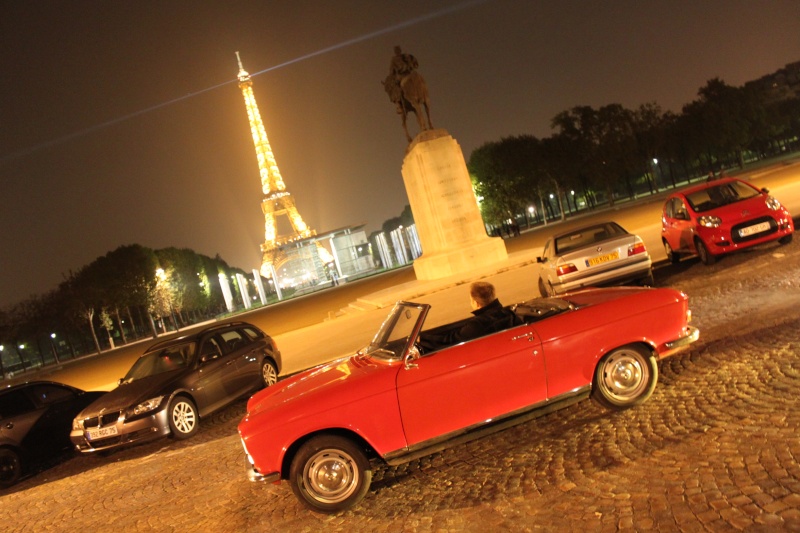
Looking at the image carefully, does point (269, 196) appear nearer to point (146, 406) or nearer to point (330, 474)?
point (146, 406)

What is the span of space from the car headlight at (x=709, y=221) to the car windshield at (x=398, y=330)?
8.08 metres

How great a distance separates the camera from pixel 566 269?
410 inches

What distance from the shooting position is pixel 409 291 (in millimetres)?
21125

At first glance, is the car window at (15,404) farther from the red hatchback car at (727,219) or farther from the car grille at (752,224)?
the car grille at (752,224)

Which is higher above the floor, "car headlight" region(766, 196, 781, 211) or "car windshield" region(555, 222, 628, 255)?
"car windshield" region(555, 222, 628, 255)

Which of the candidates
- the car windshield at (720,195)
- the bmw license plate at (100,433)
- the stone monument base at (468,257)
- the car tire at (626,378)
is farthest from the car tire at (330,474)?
the stone monument base at (468,257)

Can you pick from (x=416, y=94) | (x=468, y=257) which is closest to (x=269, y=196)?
(x=416, y=94)

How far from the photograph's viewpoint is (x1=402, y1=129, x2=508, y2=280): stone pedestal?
22.7 meters

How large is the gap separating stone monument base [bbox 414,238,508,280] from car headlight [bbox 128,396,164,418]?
15206 mm

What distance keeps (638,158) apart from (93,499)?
66255 millimetres

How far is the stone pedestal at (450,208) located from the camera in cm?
2267

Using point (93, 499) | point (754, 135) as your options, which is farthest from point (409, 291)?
point (754, 135)

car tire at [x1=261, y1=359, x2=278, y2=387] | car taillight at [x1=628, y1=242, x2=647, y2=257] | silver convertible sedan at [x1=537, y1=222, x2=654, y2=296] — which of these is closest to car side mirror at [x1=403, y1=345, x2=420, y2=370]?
car tire at [x1=261, y1=359, x2=278, y2=387]

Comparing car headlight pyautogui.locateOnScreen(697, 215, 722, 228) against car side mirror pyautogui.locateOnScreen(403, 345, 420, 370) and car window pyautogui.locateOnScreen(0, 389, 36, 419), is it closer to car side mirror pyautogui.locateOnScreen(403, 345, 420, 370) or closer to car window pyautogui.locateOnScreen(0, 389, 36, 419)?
car side mirror pyautogui.locateOnScreen(403, 345, 420, 370)
